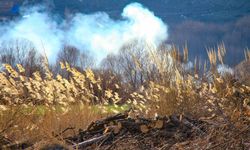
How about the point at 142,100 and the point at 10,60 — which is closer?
the point at 142,100

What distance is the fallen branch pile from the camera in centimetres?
266

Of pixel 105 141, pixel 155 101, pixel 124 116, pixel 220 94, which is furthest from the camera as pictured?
pixel 155 101

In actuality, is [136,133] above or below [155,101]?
above

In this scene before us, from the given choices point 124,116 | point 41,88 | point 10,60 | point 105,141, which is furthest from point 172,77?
point 10,60

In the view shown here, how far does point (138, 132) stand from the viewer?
9.67 feet

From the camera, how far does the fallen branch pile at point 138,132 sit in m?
2.66

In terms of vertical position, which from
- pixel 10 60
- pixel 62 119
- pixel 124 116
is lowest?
pixel 10 60

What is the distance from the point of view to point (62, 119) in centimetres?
444

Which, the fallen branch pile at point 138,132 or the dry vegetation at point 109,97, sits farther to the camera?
the dry vegetation at point 109,97

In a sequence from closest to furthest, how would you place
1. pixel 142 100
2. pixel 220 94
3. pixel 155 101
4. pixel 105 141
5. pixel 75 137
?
pixel 105 141
pixel 75 137
pixel 220 94
pixel 155 101
pixel 142 100

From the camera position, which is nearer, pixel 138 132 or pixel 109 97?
pixel 138 132

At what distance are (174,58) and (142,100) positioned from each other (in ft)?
2.75

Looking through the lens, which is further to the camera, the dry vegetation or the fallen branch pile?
the dry vegetation

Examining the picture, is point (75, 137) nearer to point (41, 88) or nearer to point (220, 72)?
point (41, 88)
